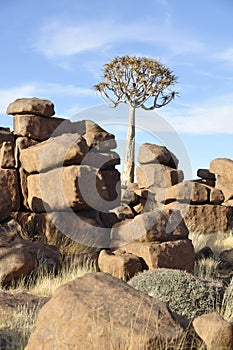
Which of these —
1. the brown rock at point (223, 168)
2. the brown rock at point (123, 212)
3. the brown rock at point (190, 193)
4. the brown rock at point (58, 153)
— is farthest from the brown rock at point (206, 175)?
the brown rock at point (58, 153)

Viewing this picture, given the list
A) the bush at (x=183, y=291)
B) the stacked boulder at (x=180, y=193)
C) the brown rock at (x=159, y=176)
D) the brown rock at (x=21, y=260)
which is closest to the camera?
the bush at (x=183, y=291)

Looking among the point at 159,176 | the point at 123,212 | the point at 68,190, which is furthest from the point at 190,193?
the point at 68,190

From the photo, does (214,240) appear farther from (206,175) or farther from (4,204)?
(4,204)

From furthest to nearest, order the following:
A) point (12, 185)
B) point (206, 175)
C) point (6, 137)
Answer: point (206, 175) → point (6, 137) → point (12, 185)

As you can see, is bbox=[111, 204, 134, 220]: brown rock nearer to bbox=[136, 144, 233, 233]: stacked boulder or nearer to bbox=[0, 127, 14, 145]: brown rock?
bbox=[136, 144, 233, 233]: stacked boulder

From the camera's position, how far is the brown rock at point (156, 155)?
64.1ft

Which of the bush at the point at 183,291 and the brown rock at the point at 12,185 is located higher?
the brown rock at the point at 12,185

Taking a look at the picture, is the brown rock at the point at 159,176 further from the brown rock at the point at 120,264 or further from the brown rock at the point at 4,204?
the brown rock at the point at 120,264

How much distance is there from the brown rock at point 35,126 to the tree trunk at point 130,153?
10037mm

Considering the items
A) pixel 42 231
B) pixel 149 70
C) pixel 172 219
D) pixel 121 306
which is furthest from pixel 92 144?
pixel 149 70

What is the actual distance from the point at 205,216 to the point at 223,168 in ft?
12.8

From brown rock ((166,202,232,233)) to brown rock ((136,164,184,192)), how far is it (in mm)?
1602

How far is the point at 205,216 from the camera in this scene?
57.3ft

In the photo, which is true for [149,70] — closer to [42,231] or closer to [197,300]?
[42,231]
